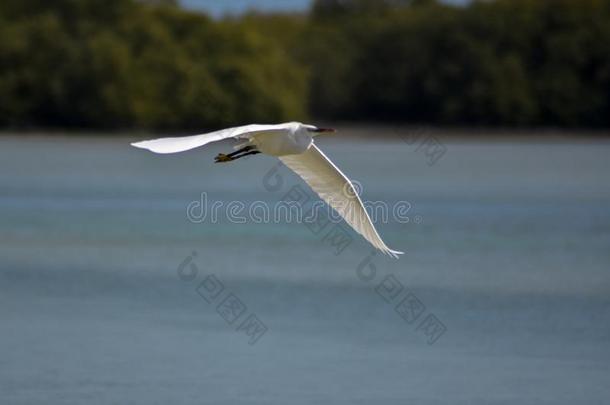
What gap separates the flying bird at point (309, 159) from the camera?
534 inches

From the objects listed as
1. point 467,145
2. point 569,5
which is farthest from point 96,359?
point 569,5

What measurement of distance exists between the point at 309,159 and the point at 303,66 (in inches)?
2482

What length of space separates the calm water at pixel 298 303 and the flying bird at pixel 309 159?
6.12 feet

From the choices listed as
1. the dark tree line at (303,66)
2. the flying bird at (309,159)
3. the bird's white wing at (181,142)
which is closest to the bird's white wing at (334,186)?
the flying bird at (309,159)

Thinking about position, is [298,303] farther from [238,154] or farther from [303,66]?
[303,66]

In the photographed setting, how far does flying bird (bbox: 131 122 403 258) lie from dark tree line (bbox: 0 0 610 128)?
44323 millimetres

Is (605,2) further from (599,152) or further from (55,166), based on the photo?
(55,166)

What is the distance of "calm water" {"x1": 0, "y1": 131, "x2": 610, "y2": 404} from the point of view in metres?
15.1

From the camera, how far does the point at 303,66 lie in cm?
7700

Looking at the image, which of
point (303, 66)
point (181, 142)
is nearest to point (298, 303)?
point (181, 142)

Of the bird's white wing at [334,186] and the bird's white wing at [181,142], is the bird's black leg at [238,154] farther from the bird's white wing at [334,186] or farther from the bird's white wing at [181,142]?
the bird's white wing at [181,142]

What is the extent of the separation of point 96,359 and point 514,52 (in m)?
59.1

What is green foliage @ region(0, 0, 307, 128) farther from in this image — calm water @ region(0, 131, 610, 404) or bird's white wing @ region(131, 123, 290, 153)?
bird's white wing @ region(131, 123, 290, 153)

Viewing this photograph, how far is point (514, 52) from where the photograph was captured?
2867 inches
